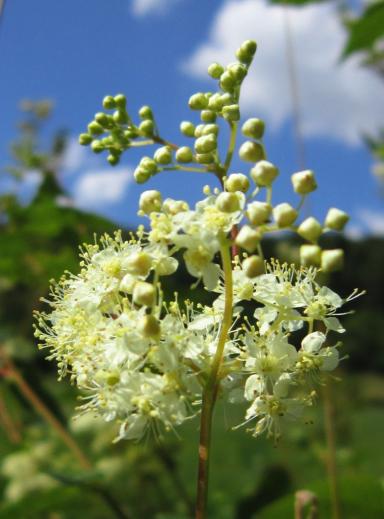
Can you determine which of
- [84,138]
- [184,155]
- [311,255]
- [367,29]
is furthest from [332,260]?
[367,29]

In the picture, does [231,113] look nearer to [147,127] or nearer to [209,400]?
[147,127]

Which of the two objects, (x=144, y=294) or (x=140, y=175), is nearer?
(x=144, y=294)

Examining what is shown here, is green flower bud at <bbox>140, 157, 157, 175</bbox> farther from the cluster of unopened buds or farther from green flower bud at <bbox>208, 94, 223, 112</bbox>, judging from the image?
green flower bud at <bbox>208, 94, 223, 112</bbox>

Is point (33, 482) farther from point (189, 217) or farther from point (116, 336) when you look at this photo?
point (189, 217)

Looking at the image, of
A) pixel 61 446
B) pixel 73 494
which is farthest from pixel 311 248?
pixel 61 446

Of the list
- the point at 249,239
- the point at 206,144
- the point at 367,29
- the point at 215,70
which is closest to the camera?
the point at 249,239

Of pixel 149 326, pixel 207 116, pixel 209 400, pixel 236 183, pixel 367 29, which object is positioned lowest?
pixel 209 400

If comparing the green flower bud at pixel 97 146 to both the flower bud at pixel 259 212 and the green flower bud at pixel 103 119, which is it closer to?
the green flower bud at pixel 103 119
